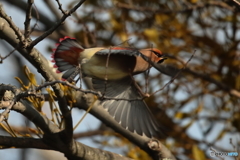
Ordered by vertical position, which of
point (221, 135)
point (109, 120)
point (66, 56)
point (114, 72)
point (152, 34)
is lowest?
point (221, 135)

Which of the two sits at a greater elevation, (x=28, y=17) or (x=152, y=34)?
(x=28, y=17)

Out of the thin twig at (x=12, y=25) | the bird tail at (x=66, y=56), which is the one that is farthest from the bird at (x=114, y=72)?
the thin twig at (x=12, y=25)

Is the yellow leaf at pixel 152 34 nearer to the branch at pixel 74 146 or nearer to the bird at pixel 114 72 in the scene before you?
the bird at pixel 114 72

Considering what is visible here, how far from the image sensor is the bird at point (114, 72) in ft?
9.88

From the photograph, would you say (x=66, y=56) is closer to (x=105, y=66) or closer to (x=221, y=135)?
(x=105, y=66)

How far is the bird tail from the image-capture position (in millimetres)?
3129

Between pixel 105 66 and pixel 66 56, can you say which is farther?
pixel 66 56

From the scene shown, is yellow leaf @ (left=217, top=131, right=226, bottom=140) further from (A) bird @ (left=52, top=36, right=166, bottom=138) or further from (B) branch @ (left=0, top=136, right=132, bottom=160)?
(B) branch @ (left=0, top=136, right=132, bottom=160)

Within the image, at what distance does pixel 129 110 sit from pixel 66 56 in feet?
1.75

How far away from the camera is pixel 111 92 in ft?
10.7

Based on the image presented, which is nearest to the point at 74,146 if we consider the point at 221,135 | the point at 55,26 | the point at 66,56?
the point at 55,26

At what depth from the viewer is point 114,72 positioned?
3068 millimetres

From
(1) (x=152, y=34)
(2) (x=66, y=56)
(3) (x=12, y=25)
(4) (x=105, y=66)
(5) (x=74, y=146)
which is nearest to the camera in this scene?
(3) (x=12, y=25)

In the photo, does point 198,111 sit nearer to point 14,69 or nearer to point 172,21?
point 172,21
